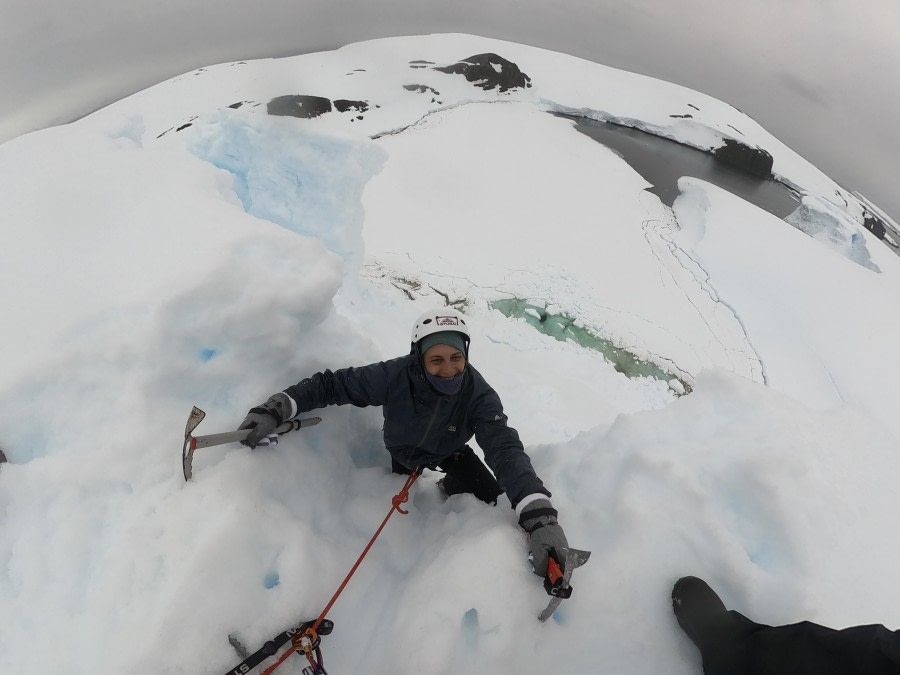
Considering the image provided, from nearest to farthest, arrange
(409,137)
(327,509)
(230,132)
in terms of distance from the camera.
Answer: (327,509)
(230,132)
(409,137)

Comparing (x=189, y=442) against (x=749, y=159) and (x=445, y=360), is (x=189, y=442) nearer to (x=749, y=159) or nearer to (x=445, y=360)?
(x=445, y=360)

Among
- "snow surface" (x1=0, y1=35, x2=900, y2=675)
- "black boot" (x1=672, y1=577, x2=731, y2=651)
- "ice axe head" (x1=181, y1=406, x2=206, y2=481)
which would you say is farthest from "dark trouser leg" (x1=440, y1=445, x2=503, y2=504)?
"ice axe head" (x1=181, y1=406, x2=206, y2=481)

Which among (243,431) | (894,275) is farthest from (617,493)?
(894,275)

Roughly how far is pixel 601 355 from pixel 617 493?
16.3 ft

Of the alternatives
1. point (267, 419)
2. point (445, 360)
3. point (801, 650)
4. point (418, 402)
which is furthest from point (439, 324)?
point (801, 650)

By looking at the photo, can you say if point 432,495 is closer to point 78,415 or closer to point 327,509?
point 327,509

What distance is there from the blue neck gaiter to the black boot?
1.15m

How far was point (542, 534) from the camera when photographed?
173 cm

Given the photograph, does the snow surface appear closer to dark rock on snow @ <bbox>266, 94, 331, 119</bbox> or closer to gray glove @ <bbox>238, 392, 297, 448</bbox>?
gray glove @ <bbox>238, 392, 297, 448</bbox>

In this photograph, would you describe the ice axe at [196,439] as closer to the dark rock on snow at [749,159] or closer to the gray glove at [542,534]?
the gray glove at [542,534]

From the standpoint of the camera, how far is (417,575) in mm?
1942

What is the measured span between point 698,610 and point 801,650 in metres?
0.37

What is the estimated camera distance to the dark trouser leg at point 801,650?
1152 mm

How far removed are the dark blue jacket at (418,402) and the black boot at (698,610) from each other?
2.41 feet
